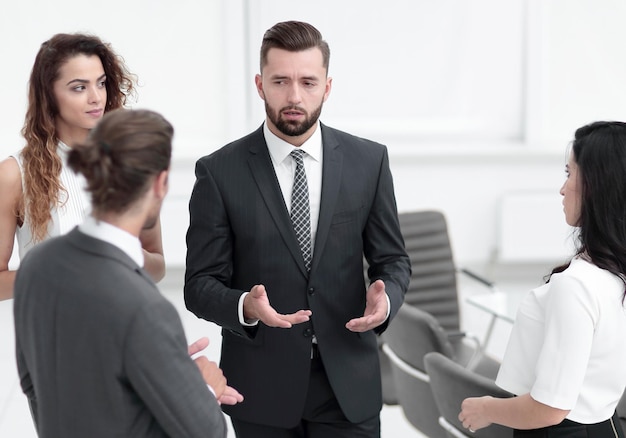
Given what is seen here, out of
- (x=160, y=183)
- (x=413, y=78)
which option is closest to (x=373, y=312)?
(x=160, y=183)

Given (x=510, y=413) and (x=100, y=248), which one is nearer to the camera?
(x=100, y=248)

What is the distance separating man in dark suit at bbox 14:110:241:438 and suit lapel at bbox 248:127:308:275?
2.48ft

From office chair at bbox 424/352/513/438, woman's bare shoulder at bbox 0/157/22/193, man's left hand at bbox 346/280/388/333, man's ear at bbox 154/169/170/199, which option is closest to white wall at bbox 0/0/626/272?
woman's bare shoulder at bbox 0/157/22/193

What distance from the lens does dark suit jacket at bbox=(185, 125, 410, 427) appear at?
2338 millimetres

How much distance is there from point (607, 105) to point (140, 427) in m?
4.92

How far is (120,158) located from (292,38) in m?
0.92

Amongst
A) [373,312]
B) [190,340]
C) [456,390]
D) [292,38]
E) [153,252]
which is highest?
[292,38]

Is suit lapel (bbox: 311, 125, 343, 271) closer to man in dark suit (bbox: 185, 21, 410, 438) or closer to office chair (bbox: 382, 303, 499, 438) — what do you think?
man in dark suit (bbox: 185, 21, 410, 438)

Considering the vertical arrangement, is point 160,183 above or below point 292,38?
below

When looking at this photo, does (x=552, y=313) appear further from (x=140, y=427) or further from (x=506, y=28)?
(x=506, y=28)

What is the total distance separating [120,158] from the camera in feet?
5.01

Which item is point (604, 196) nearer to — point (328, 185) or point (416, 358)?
point (328, 185)

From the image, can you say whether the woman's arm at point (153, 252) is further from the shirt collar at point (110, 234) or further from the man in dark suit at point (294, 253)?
the shirt collar at point (110, 234)

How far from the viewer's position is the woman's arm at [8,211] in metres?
2.31
